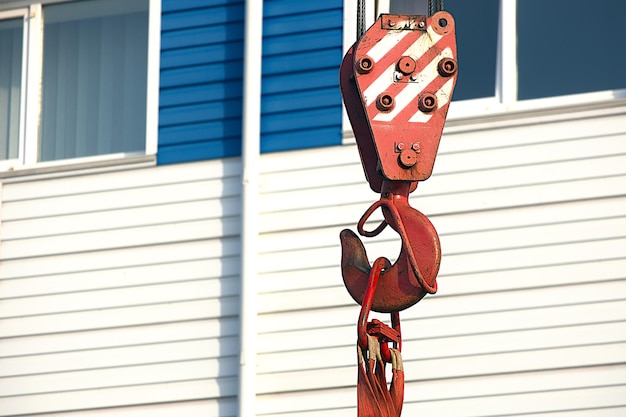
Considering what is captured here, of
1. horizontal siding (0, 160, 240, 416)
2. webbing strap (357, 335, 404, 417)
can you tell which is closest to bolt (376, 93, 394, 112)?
webbing strap (357, 335, 404, 417)

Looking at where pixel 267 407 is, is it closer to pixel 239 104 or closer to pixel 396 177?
pixel 239 104

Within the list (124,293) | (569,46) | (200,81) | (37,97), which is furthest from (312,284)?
(37,97)

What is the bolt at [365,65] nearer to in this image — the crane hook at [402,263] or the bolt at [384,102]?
the bolt at [384,102]

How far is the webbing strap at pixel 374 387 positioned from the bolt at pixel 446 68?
132 centimetres

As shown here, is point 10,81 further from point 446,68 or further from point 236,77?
point 446,68

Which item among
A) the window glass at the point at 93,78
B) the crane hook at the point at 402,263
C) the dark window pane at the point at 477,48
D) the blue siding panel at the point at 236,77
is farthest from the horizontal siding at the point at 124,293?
the crane hook at the point at 402,263

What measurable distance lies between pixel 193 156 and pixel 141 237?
2.36ft

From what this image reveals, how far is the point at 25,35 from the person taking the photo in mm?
11484

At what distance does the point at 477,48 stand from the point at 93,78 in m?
3.24

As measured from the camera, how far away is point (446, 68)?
6684mm

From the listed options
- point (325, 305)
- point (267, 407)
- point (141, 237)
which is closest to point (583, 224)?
point (325, 305)

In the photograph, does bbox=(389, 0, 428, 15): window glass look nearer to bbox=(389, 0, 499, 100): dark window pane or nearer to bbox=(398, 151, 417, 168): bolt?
bbox=(389, 0, 499, 100): dark window pane

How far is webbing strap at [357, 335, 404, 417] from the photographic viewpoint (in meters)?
6.29

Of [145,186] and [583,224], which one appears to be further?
[145,186]
